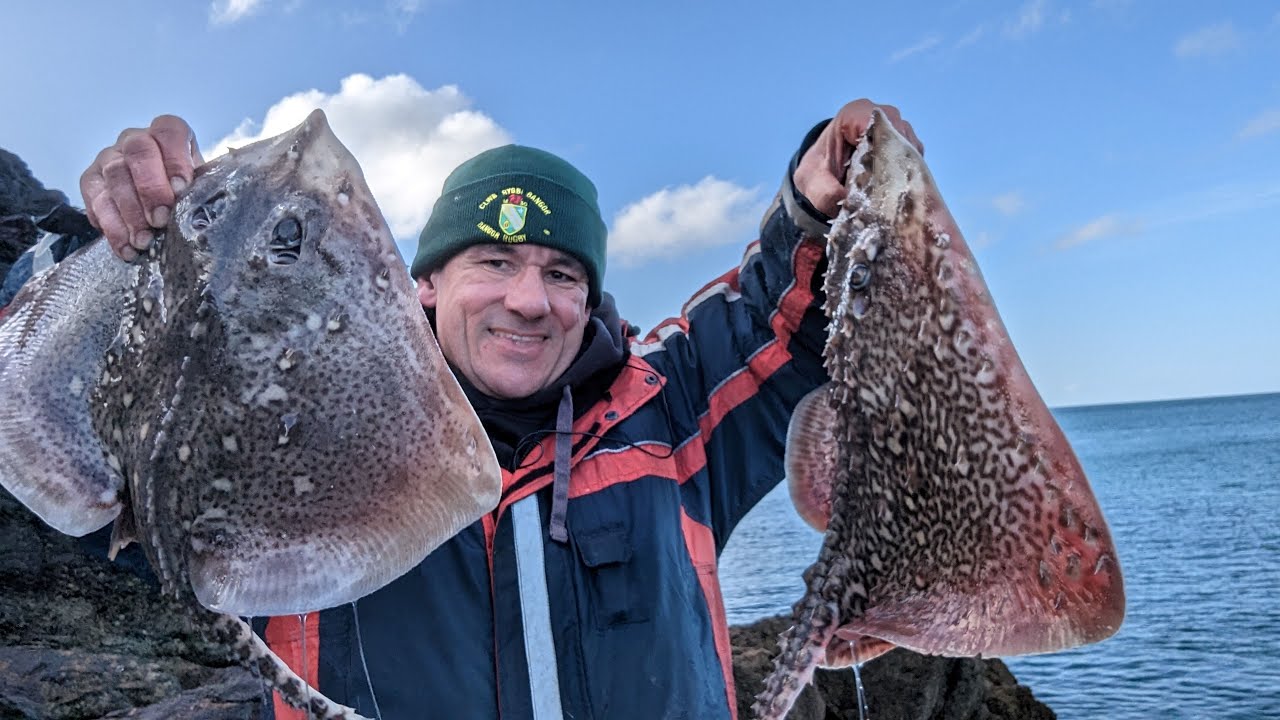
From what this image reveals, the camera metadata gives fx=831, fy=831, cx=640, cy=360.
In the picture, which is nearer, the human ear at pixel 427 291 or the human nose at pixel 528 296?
the human nose at pixel 528 296

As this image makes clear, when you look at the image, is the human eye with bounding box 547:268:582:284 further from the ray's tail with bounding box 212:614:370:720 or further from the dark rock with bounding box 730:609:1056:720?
the dark rock with bounding box 730:609:1056:720

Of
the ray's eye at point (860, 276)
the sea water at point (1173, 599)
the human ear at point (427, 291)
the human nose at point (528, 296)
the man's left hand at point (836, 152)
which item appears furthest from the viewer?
the sea water at point (1173, 599)

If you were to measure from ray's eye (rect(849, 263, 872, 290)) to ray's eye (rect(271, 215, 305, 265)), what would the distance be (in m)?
1.50

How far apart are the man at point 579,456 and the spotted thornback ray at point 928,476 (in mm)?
372

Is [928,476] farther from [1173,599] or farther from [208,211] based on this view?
[1173,599]

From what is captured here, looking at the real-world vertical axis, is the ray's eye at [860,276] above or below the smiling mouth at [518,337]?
below

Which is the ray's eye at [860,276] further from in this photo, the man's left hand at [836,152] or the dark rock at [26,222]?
the dark rock at [26,222]

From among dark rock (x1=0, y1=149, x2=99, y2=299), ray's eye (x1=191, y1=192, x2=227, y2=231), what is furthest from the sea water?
dark rock (x1=0, y1=149, x2=99, y2=299)

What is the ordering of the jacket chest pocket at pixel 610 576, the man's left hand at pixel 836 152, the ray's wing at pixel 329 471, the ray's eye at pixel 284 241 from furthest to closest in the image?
1. the jacket chest pocket at pixel 610 576
2. the man's left hand at pixel 836 152
3. the ray's eye at pixel 284 241
4. the ray's wing at pixel 329 471

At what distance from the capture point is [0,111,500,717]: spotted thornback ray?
2027mm

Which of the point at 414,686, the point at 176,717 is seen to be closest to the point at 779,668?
the point at 414,686

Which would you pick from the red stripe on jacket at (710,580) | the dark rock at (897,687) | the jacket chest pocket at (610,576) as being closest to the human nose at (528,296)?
the jacket chest pocket at (610,576)

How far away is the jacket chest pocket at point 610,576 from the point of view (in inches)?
120

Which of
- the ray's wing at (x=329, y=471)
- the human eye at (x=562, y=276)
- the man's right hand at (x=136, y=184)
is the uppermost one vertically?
the human eye at (x=562, y=276)
